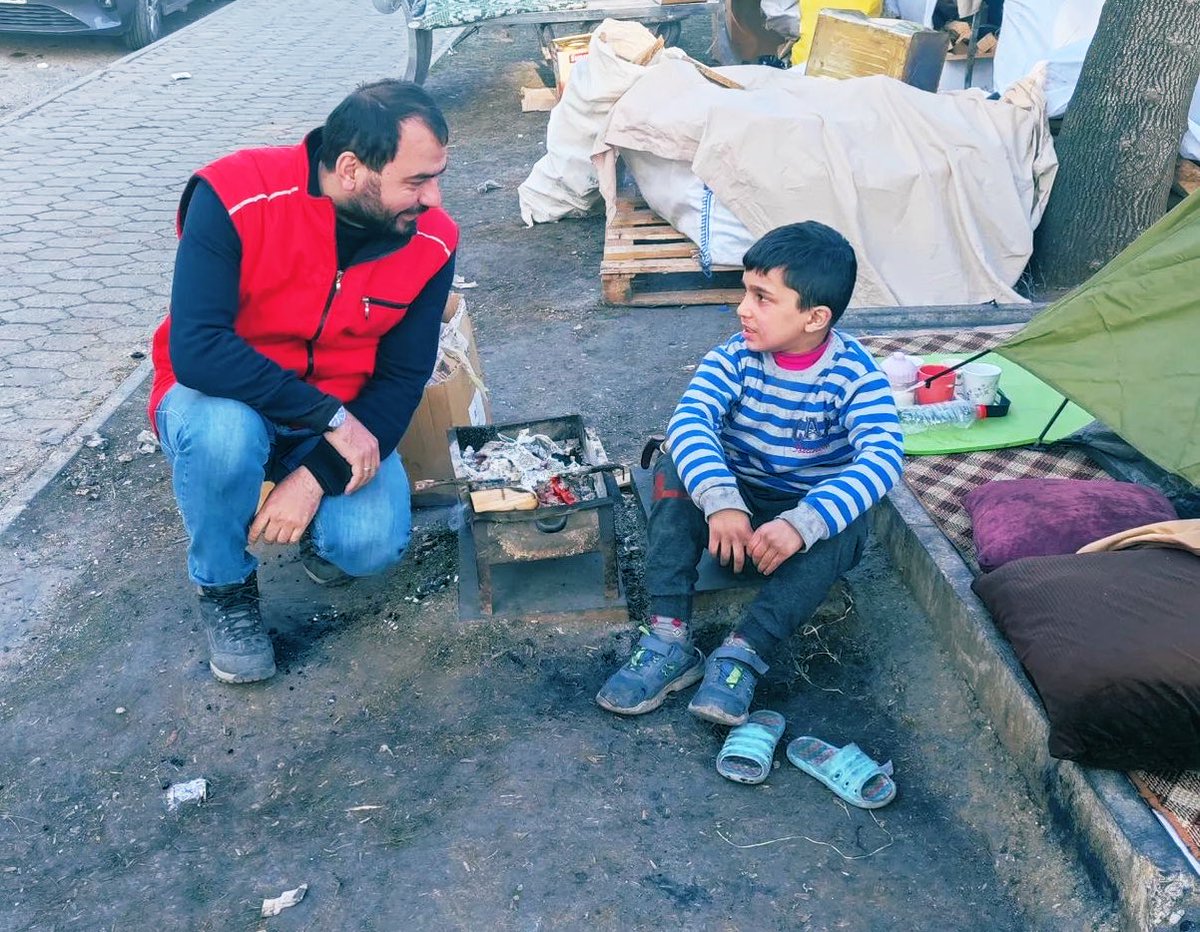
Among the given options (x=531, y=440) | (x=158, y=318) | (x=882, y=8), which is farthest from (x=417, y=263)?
(x=882, y=8)

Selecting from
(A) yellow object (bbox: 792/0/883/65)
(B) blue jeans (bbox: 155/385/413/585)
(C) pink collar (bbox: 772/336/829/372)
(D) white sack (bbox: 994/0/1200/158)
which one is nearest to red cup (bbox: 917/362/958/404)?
(C) pink collar (bbox: 772/336/829/372)

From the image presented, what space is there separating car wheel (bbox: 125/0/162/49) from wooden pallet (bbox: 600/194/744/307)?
7747mm

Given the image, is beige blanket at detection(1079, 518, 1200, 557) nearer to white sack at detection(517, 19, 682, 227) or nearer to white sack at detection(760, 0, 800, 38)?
white sack at detection(517, 19, 682, 227)

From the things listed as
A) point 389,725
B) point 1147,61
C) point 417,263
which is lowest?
point 389,725

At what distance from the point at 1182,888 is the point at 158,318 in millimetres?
4930

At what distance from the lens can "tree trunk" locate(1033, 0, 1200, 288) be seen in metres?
4.88

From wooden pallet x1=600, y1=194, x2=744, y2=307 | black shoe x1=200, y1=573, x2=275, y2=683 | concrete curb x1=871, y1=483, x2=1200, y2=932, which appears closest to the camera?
concrete curb x1=871, y1=483, x2=1200, y2=932

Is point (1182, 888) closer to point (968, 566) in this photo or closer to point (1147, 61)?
point (968, 566)

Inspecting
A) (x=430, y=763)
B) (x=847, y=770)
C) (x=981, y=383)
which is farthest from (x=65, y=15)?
(x=847, y=770)

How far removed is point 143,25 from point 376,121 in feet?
33.3

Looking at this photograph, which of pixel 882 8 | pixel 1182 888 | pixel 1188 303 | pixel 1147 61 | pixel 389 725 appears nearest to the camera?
pixel 1182 888

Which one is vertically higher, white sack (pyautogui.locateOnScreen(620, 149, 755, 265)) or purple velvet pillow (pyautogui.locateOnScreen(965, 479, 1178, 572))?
purple velvet pillow (pyautogui.locateOnScreen(965, 479, 1178, 572))

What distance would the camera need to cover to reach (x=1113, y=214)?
17.0 ft

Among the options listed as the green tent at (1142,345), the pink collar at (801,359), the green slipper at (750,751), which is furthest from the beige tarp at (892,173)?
the green slipper at (750,751)
